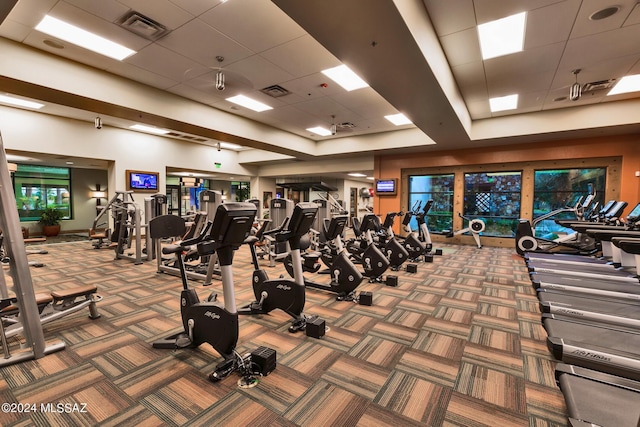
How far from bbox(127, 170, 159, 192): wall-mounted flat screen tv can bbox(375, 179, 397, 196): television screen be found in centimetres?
753

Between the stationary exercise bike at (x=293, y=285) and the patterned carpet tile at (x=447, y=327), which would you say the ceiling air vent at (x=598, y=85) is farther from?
the stationary exercise bike at (x=293, y=285)

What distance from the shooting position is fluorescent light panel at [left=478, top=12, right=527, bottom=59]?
3.34 metres

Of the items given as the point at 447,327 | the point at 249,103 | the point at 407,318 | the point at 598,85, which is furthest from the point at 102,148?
the point at 598,85

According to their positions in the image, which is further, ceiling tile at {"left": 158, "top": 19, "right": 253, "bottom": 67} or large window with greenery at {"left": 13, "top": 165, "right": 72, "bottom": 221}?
large window with greenery at {"left": 13, "top": 165, "right": 72, "bottom": 221}

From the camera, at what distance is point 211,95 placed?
573 cm

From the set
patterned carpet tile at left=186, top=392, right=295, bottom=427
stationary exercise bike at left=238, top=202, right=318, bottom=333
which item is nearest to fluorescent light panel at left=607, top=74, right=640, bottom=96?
stationary exercise bike at left=238, top=202, right=318, bottom=333

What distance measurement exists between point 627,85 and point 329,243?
19.9ft

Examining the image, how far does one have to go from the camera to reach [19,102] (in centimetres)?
623

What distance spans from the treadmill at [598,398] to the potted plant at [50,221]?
1462 centimetres

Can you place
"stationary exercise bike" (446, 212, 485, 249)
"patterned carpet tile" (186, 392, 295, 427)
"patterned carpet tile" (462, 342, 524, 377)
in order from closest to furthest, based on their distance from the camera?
"patterned carpet tile" (186, 392, 295, 427) → "patterned carpet tile" (462, 342, 524, 377) → "stationary exercise bike" (446, 212, 485, 249)

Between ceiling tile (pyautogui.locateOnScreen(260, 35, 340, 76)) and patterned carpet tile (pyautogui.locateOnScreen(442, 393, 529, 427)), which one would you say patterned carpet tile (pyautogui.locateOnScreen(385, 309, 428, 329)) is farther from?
ceiling tile (pyautogui.locateOnScreen(260, 35, 340, 76))

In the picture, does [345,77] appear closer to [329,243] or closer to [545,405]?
[329,243]

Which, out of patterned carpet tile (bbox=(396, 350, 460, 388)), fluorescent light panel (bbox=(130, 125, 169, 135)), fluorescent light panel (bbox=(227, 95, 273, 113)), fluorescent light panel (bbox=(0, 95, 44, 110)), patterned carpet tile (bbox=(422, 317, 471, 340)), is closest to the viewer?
patterned carpet tile (bbox=(396, 350, 460, 388))

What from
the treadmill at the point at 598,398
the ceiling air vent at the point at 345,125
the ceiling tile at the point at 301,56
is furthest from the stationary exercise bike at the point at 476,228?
the treadmill at the point at 598,398
